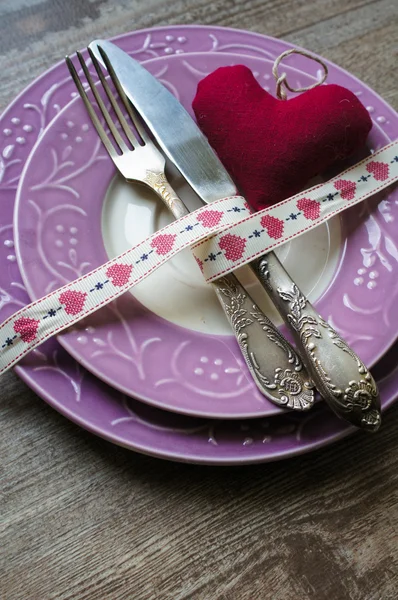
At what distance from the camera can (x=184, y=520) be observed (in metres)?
0.44

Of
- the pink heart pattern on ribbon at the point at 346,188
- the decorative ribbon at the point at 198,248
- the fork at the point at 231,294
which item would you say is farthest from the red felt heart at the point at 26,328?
the pink heart pattern on ribbon at the point at 346,188

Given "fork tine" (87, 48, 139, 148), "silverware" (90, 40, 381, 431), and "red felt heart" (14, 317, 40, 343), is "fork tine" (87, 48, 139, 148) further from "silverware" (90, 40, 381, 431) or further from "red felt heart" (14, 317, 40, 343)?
"red felt heart" (14, 317, 40, 343)

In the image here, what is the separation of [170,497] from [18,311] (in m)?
0.18

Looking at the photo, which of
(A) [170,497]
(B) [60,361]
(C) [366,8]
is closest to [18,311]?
(B) [60,361]

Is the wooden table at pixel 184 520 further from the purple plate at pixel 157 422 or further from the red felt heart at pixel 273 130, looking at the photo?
the red felt heart at pixel 273 130

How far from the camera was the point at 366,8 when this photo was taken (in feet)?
2.10

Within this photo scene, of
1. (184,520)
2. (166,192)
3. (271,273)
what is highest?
(166,192)

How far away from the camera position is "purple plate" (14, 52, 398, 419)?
0.41 metres

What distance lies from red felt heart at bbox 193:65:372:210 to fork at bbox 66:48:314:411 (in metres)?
0.06

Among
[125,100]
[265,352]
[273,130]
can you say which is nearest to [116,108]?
[125,100]

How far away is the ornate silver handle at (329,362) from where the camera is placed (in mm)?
395

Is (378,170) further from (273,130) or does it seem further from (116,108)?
(116,108)

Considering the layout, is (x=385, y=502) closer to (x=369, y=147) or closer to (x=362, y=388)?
(x=362, y=388)

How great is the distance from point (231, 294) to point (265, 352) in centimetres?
5
